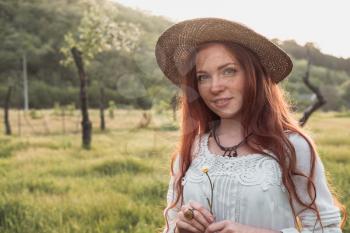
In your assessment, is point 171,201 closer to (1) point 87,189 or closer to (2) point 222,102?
(2) point 222,102

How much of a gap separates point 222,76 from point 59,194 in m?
4.53

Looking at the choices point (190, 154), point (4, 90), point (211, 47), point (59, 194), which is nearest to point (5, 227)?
point (59, 194)

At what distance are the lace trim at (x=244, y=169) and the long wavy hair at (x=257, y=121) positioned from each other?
0.03 m

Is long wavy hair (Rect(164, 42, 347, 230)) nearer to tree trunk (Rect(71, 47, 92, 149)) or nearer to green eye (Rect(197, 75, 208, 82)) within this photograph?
green eye (Rect(197, 75, 208, 82))

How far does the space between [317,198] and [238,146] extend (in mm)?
412

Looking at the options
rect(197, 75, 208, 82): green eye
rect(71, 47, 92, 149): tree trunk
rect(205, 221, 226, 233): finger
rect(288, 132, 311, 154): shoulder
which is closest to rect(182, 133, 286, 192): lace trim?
rect(288, 132, 311, 154): shoulder

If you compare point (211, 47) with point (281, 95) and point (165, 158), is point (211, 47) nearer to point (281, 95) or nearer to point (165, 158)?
point (281, 95)

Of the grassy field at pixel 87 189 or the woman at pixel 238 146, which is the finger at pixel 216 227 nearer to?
the woman at pixel 238 146

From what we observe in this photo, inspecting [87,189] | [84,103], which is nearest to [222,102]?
[87,189]

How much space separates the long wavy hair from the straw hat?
36 mm

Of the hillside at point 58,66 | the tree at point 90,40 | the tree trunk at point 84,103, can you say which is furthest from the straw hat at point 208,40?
the hillside at point 58,66

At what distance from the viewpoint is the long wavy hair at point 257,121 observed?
6.84ft

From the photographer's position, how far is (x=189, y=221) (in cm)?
204

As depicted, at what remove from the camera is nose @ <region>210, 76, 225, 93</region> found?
2.21 m
